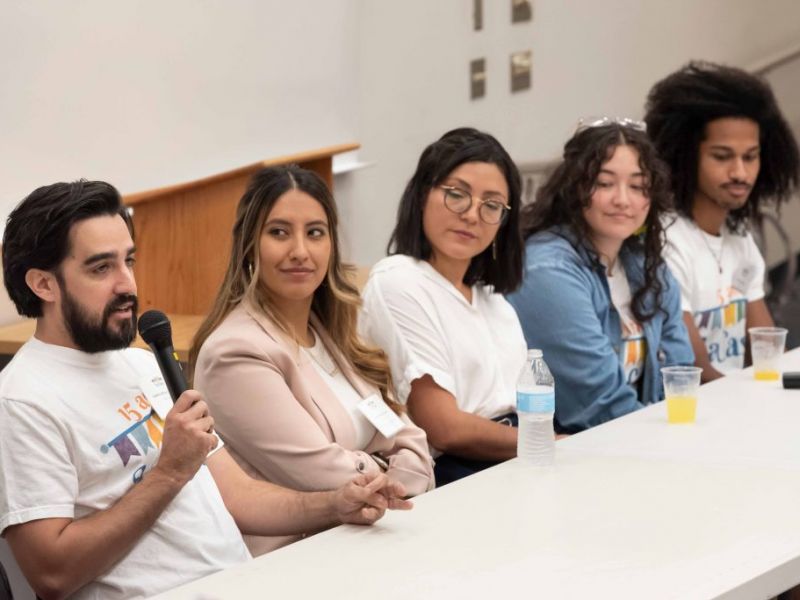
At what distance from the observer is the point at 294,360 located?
8.20ft

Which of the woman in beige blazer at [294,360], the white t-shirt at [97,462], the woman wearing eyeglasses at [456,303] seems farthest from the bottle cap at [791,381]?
the white t-shirt at [97,462]

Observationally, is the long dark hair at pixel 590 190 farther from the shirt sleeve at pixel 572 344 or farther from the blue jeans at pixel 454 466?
the blue jeans at pixel 454 466

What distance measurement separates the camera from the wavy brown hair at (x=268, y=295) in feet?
8.46

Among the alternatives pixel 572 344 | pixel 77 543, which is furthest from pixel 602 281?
pixel 77 543

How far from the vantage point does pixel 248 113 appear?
4867mm

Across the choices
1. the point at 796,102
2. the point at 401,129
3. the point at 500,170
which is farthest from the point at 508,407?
the point at 796,102

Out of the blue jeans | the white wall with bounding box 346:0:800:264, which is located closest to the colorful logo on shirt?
the blue jeans

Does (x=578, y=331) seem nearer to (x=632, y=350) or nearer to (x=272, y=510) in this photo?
(x=632, y=350)

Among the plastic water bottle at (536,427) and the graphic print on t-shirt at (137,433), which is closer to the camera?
the graphic print on t-shirt at (137,433)

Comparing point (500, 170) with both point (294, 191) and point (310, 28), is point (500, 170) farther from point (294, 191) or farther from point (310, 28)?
point (310, 28)

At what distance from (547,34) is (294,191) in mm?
3927

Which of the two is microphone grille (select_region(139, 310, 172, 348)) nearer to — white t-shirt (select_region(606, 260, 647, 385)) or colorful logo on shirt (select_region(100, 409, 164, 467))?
colorful logo on shirt (select_region(100, 409, 164, 467))

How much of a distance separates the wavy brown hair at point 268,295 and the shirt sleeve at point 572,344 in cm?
77

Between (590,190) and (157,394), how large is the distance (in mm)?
1717
